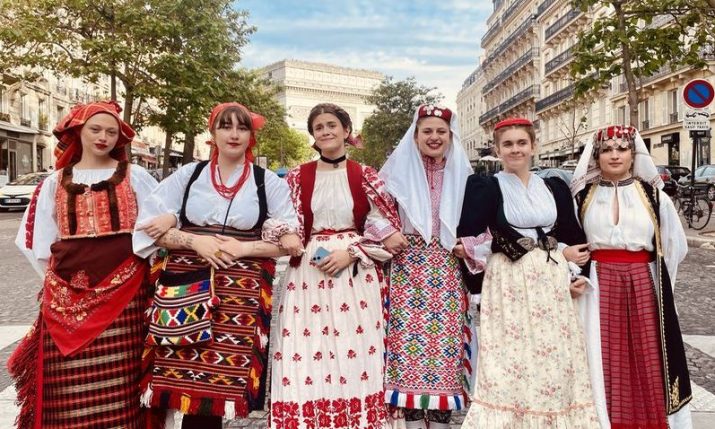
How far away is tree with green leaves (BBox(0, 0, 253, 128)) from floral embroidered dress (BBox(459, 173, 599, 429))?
16.1 meters

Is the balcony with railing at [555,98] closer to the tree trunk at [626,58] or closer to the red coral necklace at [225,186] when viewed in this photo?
the tree trunk at [626,58]

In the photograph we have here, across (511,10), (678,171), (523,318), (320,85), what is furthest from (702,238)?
(320,85)

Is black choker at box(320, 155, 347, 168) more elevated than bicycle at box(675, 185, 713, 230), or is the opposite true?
black choker at box(320, 155, 347, 168)

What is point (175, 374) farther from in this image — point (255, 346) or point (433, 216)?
point (433, 216)

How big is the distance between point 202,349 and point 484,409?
1468 mm

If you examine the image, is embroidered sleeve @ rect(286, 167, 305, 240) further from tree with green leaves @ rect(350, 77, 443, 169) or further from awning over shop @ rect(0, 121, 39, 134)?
tree with green leaves @ rect(350, 77, 443, 169)

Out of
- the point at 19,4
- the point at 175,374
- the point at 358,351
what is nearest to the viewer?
the point at 175,374

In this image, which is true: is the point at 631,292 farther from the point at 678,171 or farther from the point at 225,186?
the point at 678,171

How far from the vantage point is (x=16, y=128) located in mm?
35781

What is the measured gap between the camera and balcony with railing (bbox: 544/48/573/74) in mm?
45531

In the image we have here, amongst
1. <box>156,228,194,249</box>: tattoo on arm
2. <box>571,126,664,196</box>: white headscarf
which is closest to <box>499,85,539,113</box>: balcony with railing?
<box>571,126,664,196</box>: white headscarf

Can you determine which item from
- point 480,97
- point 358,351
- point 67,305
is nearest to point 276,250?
point 358,351

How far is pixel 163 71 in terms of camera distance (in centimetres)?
1838

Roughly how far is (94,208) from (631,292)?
2861 millimetres
